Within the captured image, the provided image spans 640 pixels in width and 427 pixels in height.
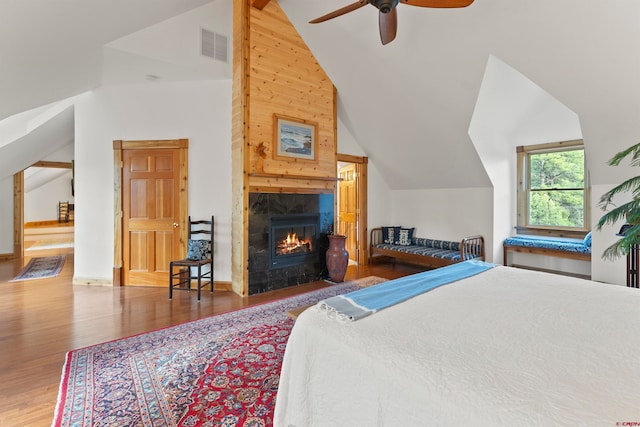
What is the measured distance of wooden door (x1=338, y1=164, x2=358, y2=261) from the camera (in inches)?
241

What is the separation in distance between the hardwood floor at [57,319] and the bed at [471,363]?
A: 1.64 m

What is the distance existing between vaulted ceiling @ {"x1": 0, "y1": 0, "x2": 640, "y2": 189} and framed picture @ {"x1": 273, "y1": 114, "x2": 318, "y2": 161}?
0.95m

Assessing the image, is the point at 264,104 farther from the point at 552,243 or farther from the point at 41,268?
the point at 41,268

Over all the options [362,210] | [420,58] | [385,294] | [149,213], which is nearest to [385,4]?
[420,58]

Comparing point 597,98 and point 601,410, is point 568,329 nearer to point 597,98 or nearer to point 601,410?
A: point 601,410

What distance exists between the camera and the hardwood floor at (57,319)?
2.00 metres

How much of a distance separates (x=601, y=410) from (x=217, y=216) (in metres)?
4.19

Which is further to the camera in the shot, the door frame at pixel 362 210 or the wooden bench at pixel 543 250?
the door frame at pixel 362 210

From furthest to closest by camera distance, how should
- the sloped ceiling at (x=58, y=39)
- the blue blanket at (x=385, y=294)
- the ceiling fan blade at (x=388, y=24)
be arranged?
1. the ceiling fan blade at (x=388, y=24)
2. the sloped ceiling at (x=58, y=39)
3. the blue blanket at (x=385, y=294)

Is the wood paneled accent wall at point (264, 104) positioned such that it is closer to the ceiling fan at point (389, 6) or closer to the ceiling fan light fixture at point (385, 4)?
the ceiling fan at point (389, 6)

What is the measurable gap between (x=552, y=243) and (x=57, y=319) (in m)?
6.21

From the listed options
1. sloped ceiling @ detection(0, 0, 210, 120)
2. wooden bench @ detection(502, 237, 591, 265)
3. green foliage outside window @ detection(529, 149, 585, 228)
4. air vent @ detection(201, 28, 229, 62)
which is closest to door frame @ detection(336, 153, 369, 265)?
wooden bench @ detection(502, 237, 591, 265)

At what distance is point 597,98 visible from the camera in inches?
126

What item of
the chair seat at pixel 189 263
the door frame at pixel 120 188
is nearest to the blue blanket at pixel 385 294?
the chair seat at pixel 189 263
